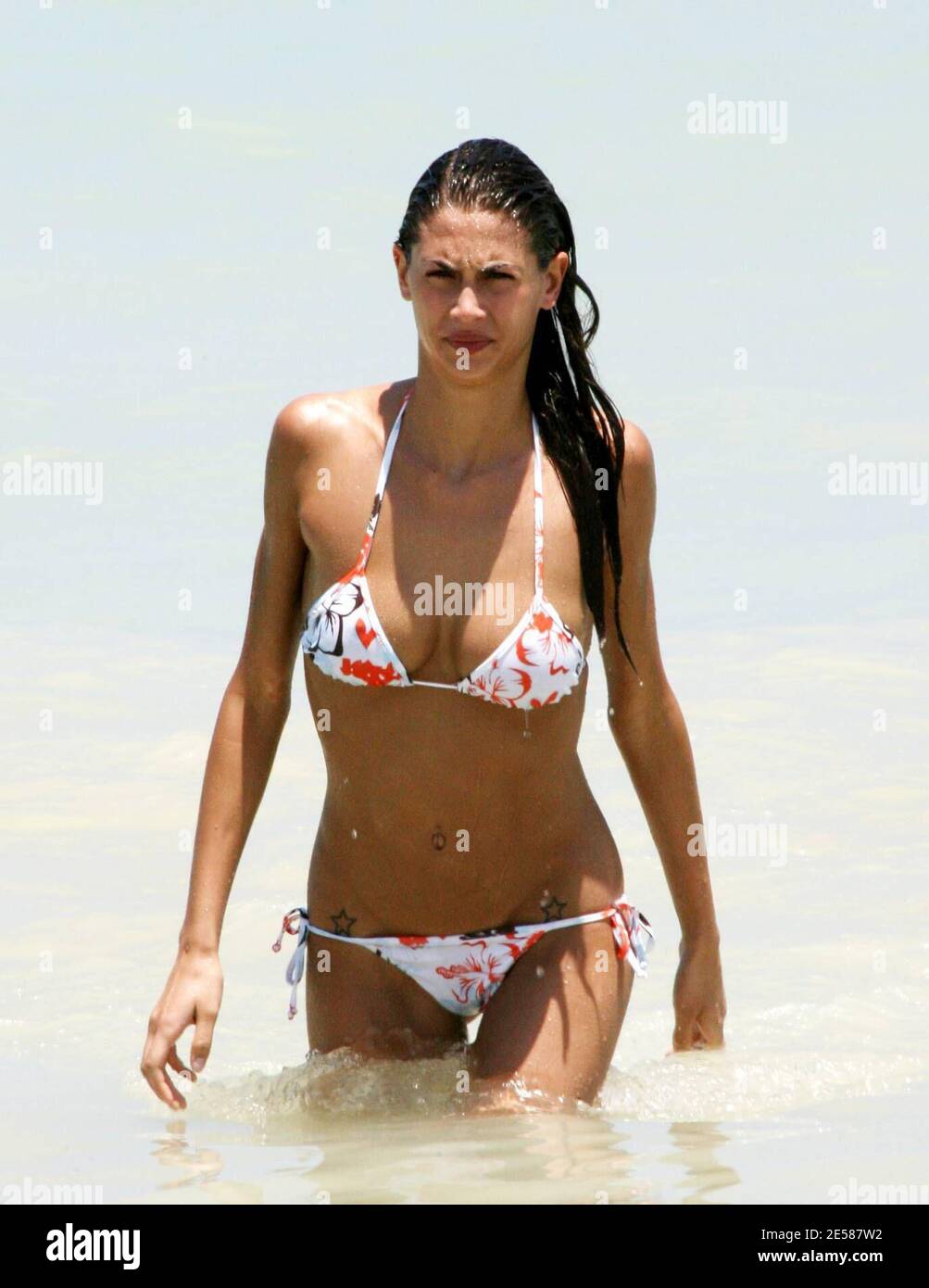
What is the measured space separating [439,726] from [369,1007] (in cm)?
58

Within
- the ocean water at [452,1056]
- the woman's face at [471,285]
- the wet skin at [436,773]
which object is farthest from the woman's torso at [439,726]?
the ocean water at [452,1056]

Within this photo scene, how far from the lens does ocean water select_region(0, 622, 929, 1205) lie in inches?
127

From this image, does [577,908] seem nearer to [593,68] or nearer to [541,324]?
[541,324]

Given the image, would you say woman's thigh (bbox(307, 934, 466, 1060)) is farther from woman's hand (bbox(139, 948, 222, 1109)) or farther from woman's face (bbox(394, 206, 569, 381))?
woman's face (bbox(394, 206, 569, 381))

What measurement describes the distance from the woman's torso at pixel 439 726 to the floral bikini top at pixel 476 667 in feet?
0.08

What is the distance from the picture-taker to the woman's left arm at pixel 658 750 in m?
3.66

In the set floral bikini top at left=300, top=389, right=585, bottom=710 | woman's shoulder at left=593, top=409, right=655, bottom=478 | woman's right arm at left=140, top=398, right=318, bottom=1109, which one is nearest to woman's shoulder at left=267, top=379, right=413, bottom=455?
woman's right arm at left=140, top=398, right=318, bottom=1109

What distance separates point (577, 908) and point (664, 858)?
29 cm

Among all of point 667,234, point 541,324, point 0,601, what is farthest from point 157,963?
point 667,234

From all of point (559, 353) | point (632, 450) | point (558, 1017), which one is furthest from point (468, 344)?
point (558, 1017)

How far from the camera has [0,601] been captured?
415 inches

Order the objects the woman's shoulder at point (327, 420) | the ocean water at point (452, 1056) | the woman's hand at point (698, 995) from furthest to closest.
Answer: the woman's hand at point (698, 995)
the woman's shoulder at point (327, 420)
the ocean water at point (452, 1056)

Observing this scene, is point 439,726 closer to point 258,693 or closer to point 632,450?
point 258,693

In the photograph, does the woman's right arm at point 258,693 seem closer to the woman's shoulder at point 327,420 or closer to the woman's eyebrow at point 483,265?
the woman's shoulder at point 327,420
